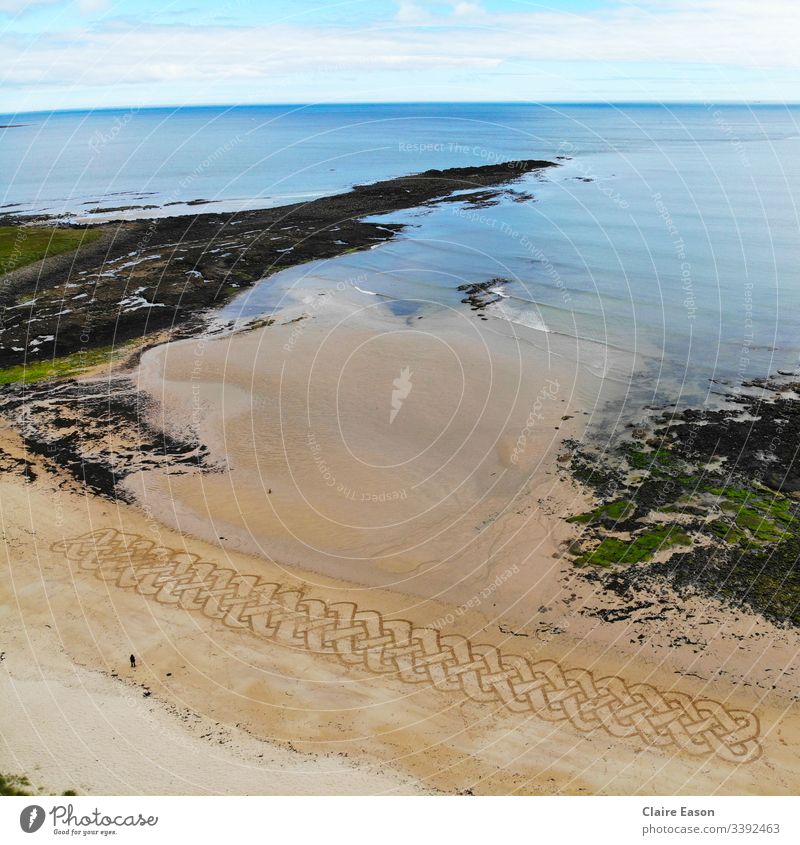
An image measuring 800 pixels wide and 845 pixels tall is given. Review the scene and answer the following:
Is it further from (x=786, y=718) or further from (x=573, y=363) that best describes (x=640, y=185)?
(x=786, y=718)

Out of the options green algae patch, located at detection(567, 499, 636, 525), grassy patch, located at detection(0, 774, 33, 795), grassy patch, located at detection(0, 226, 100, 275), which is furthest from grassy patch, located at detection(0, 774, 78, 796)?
grassy patch, located at detection(0, 226, 100, 275)

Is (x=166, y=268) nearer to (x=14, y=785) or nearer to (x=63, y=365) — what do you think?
(x=63, y=365)

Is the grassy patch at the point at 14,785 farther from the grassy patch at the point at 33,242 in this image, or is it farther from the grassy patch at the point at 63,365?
the grassy patch at the point at 33,242

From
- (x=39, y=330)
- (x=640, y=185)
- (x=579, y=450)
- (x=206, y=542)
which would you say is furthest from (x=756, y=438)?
(x=640, y=185)

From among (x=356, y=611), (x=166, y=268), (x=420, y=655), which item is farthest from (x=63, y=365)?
(x=420, y=655)

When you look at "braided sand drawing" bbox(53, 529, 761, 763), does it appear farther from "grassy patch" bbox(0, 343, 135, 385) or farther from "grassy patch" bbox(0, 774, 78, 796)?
"grassy patch" bbox(0, 343, 135, 385)

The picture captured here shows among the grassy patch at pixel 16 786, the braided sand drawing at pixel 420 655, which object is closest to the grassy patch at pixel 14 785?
the grassy patch at pixel 16 786
